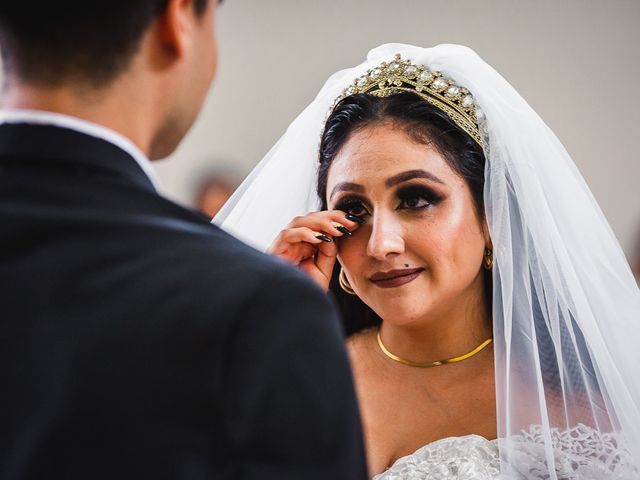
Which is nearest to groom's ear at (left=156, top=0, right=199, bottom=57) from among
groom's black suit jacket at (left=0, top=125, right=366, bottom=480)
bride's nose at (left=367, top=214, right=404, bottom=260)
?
groom's black suit jacket at (left=0, top=125, right=366, bottom=480)

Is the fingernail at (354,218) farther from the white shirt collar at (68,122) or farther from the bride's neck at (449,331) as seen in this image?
the white shirt collar at (68,122)

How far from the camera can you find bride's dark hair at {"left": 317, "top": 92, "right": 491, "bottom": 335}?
155cm

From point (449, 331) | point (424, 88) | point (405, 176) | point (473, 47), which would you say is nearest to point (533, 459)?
point (449, 331)

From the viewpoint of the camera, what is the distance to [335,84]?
1.74 meters

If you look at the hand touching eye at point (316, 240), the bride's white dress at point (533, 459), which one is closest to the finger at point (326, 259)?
the hand touching eye at point (316, 240)

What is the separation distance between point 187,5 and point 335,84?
1.11 m

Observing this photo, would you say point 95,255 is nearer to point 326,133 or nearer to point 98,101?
point 98,101

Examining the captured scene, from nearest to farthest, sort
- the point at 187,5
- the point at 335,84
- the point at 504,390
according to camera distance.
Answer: the point at 187,5 < the point at 504,390 < the point at 335,84

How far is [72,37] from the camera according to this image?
24.0 inches

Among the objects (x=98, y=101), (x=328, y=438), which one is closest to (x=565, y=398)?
(x=328, y=438)

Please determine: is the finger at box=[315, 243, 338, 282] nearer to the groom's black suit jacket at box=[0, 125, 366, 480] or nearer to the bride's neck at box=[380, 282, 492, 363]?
the bride's neck at box=[380, 282, 492, 363]

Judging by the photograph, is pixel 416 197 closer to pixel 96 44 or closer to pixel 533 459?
pixel 533 459

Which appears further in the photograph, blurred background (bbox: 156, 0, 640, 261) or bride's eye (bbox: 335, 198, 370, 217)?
blurred background (bbox: 156, 0, 640, 261)

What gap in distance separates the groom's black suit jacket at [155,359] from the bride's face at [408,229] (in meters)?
0.90
